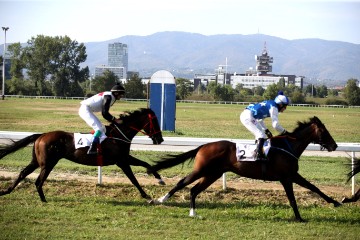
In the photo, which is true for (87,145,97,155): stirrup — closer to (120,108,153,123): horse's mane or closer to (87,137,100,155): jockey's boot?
(87,137,100,155): jockey's boot

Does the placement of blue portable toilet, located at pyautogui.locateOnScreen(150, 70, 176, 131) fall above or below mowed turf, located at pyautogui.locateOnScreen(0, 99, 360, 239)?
above

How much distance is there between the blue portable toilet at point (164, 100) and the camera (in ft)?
75.8

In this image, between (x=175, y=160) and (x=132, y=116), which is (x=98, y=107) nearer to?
(x=132, y=116)

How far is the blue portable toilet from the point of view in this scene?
23.1 metres

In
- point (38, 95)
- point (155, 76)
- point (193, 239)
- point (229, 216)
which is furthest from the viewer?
point (38, 95)

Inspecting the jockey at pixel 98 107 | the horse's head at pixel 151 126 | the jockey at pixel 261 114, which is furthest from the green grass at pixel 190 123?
the jockey at pixel 98 107

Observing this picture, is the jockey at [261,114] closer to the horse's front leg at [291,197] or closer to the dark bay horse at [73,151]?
the horse's front leg at [291,197]

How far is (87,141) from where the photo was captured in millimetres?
9070

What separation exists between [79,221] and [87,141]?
191 centimetres

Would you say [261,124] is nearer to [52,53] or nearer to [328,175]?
[328,175]

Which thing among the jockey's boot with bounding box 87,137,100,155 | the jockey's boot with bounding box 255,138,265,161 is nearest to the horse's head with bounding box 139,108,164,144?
the jockey's boot with bounding box 87,137,100,155

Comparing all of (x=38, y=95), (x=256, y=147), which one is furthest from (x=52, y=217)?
(x=38, y=95)

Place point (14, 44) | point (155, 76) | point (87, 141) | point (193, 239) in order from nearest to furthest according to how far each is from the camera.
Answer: point (193, 239) < point (87, 141) < point (155, 76) < point (14, 44)

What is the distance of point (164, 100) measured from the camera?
75.7 ft
